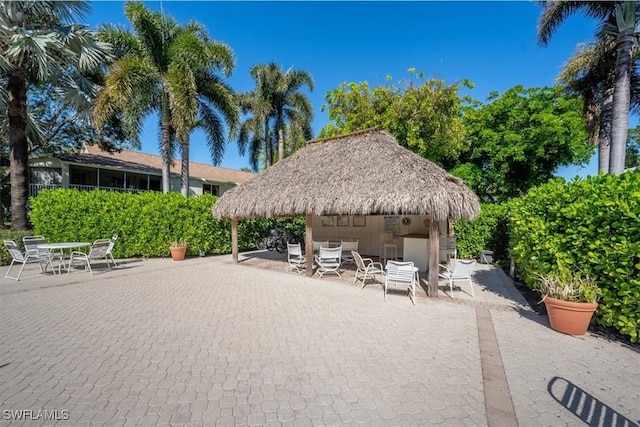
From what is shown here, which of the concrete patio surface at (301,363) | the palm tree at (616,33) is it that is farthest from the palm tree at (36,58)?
the palm tree at (616,33)

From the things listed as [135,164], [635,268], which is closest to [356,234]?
[635,268]

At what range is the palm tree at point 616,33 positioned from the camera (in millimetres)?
8719

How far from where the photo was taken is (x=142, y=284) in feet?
26.5

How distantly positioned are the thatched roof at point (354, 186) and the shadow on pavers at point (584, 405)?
412cm

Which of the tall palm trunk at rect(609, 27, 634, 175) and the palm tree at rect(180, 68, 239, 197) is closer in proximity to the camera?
the tall palm trunk at rect(609, 27, 634, 175)

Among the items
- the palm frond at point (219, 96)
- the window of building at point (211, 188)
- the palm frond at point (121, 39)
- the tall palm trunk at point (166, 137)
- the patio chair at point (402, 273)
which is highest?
the palm frond at point (121, 39)

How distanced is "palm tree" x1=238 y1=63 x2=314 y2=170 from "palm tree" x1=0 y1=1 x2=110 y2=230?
426 inches

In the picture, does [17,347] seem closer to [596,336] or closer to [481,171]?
[596,336]

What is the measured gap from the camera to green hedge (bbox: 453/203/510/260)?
40.3 ft

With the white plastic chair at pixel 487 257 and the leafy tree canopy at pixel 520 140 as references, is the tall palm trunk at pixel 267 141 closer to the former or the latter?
the leafy tree canopy at pixel 520 140

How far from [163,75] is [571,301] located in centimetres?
1846

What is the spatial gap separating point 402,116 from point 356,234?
788cm

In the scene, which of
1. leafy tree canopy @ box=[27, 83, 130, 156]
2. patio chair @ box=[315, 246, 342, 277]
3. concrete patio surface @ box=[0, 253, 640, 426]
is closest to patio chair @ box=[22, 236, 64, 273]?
concrete patio surface @ box=[0, 253, 640, 426]

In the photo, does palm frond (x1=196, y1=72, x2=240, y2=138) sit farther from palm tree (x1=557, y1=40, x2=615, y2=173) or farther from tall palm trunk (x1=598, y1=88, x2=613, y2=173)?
tall palm trunk (x1=598, y1=88, x2=613, y2=173)
